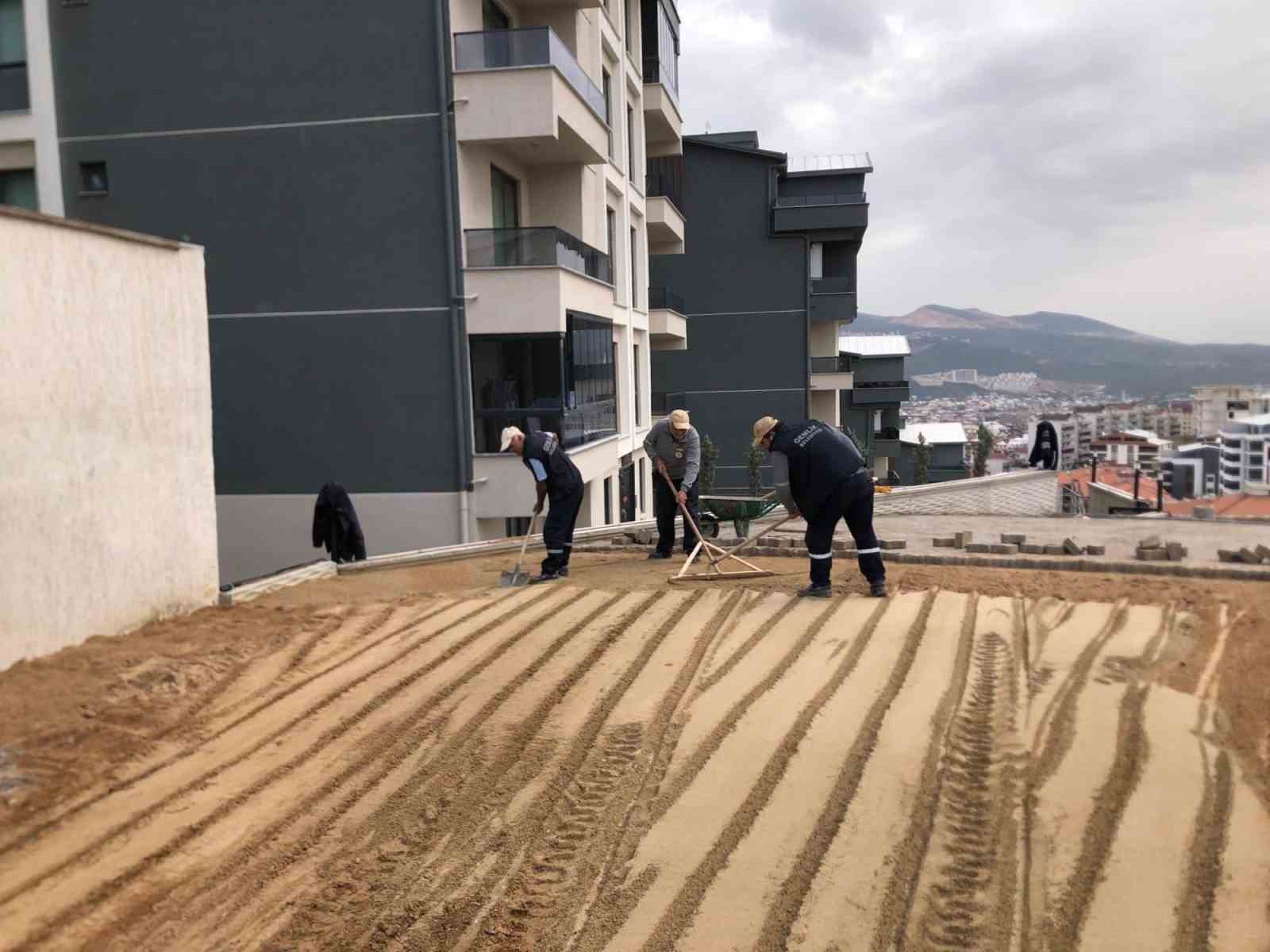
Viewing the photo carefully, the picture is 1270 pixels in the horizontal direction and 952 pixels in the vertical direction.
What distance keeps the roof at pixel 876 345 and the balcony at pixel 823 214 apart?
1132cm

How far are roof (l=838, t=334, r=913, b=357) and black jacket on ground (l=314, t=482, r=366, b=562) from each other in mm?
31998

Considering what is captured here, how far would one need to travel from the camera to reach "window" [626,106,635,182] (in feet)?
69.7

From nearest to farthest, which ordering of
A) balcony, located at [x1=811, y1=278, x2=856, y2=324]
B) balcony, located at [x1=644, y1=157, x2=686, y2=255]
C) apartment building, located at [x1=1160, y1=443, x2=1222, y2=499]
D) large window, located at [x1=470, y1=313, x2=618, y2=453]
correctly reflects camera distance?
large window, located at [x1=470, y1=313, x2=618, y2=453]
balcony, located at [x1=644, y1=157, x2=686, y2=255]
balcony, located at [x1=811, y1=278, x2=856, y2=324]
apartment building, located at [x1=1160, y1=443, x2=1222, y2=499]

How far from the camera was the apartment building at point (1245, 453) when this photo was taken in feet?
331

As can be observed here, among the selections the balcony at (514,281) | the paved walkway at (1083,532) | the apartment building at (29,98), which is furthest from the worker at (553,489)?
the apartment building at (29,98)

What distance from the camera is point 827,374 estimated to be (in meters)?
32.5

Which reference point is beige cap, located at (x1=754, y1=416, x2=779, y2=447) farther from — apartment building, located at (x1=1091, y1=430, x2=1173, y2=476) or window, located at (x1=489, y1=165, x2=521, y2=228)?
apartment building, located at (x1=1091, y1=430, x2=1173, y2=476)

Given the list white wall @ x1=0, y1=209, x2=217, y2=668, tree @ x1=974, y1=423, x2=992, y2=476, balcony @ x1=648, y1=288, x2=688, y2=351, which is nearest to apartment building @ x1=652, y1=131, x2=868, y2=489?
balcony @ x1=648, y1=288, x2=688, y2=351

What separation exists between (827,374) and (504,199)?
18567 millimetres

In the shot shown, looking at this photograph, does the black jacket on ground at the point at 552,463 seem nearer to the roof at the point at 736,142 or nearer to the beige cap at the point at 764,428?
the beige cap at the point at 764,428

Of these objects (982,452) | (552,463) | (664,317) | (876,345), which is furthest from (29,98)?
(982,452)

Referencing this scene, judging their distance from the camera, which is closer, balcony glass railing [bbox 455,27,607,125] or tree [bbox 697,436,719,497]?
balcony glass railing [bbox 455,27,607,125]

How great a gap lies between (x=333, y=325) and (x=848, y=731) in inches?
445

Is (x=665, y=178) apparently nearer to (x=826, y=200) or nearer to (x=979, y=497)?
(x=826, y=200)
